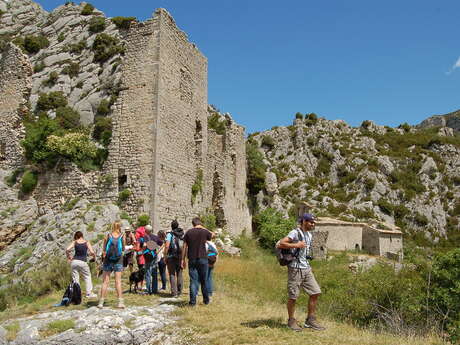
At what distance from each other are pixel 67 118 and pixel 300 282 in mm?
14467

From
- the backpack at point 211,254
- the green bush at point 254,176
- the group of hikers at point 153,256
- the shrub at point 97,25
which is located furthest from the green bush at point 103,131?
the green bush at point 254,176

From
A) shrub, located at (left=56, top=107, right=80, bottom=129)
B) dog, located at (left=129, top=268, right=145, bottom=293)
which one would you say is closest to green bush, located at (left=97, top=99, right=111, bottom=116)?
shrub, located at (left=56, top=107, right=80, bottom=129)

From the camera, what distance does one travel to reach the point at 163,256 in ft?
33.6

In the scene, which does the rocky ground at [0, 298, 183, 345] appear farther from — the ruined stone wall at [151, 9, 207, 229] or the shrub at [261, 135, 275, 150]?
the shrub at [261, 135, 275, 150]

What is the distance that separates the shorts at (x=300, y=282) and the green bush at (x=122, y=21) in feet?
56.7

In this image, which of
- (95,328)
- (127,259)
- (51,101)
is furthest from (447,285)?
(51,101)

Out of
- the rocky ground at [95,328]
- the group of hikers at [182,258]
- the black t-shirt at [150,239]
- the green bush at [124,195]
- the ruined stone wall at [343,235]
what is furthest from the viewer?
the ruined stone wall at [343,235]

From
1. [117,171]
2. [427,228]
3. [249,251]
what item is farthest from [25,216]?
[427,228]

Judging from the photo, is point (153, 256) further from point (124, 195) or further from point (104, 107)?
point (104, 107)

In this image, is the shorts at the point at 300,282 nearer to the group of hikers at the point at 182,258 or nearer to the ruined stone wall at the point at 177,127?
the group of hikers at the point at 182,258

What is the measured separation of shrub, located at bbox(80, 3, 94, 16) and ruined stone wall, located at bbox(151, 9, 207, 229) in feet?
21.2

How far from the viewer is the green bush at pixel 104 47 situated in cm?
1853

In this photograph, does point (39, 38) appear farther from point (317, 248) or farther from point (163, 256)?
point (317, 248)

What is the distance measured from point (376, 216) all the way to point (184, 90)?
130 feet
